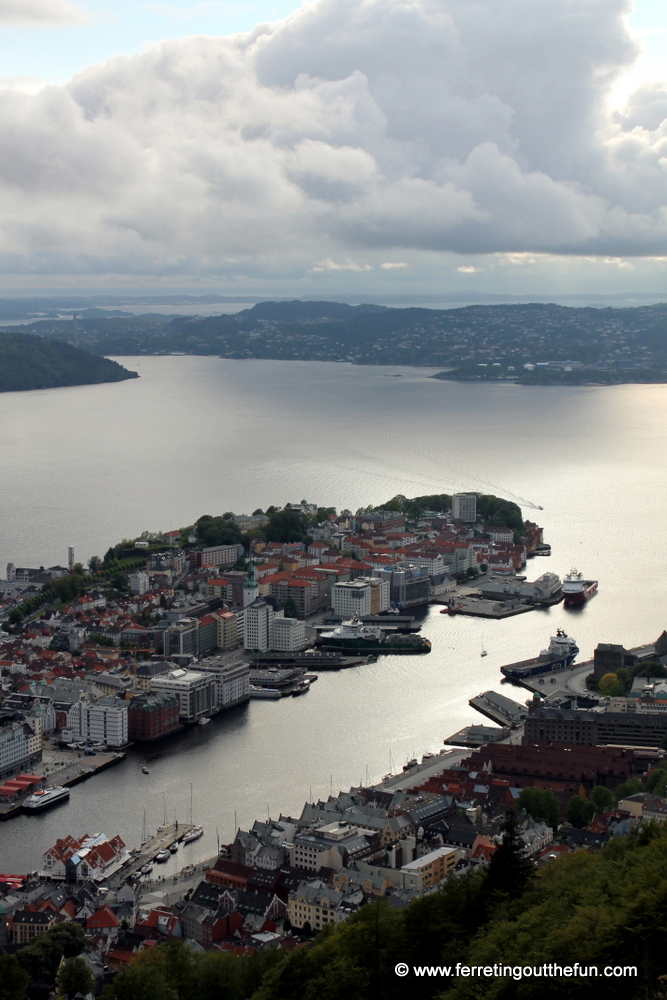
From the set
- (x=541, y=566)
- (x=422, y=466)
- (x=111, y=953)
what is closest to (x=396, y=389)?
(x=422, y=466)

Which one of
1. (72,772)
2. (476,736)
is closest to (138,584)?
(72,772)

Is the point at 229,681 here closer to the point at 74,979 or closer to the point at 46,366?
the point at 74,979

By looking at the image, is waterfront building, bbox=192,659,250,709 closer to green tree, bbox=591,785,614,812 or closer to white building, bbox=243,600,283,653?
white building, bbox=243,600,283,653

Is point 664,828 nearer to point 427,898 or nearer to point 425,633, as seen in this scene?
point 427,898

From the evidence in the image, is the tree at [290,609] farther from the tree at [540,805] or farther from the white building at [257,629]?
the tree at [540,805]

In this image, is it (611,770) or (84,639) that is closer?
(611,770)

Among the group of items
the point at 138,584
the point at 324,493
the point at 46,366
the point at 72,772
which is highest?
the point at 46,366
